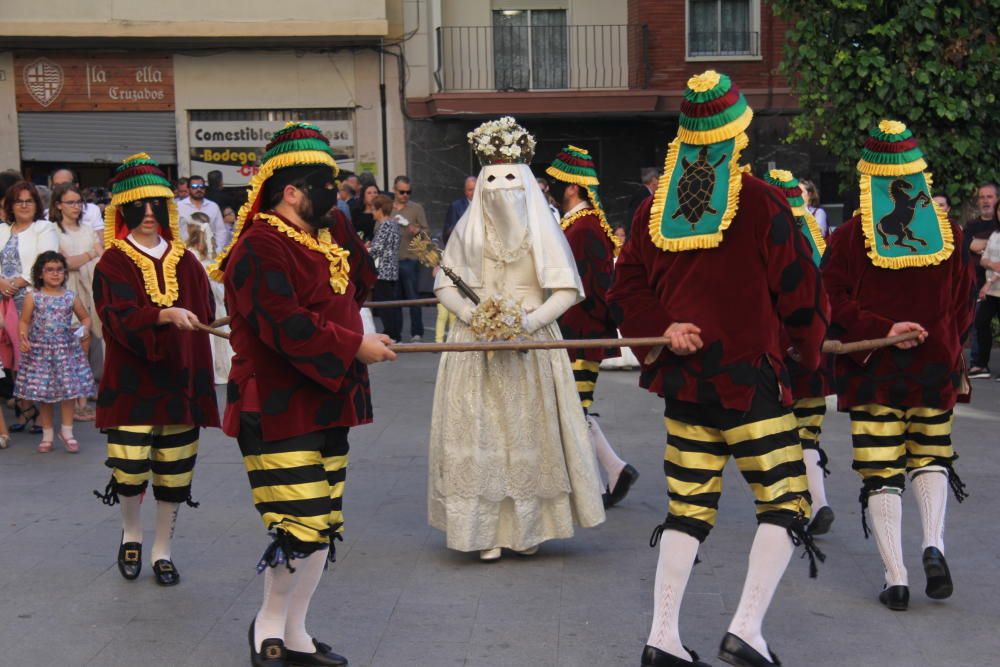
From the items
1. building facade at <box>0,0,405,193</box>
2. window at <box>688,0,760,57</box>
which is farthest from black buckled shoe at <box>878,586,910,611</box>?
window at <box>688,0,760,57</box>

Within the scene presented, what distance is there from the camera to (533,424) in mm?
6688

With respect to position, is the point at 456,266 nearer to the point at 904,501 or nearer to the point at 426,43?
the point at 904,501

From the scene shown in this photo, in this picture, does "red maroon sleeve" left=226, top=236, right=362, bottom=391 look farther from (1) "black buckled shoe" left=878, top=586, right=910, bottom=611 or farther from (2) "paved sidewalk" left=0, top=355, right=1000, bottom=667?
(1) "black buckled shoe" left=878, top=586, right=910, bottom=611

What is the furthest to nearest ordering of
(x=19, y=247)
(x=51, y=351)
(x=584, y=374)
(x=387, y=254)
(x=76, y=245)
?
(x=387, y=254), (x=76, y=245), (x=19, y=247), (x=51, y=351), (x=584, y=374)

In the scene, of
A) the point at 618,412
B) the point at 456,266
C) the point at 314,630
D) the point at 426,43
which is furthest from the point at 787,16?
the point at 314,630

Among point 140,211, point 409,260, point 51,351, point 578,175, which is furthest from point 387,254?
point 140,211

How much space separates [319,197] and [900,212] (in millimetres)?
2552

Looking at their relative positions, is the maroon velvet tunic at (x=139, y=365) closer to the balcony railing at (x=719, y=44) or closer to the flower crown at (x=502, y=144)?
the flower crown at (x=502, y=144)

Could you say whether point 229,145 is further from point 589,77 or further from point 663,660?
point 663,660

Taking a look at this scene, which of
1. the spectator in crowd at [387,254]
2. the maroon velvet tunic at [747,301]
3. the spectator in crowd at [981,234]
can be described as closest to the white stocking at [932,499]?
the maroon velvet tunic at [747,301]

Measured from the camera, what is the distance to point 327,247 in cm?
498

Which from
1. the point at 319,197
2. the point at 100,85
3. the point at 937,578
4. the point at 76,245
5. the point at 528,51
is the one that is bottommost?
the point at 937,578

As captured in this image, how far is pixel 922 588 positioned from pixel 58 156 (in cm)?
1892

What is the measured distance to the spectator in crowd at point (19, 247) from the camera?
10.4 m
